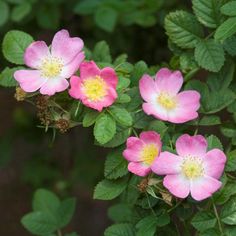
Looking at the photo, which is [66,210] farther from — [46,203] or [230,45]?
[230,45]

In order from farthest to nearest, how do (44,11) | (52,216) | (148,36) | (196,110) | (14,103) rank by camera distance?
(14,103), (148,36), (44,11), (52,216), (196,110)

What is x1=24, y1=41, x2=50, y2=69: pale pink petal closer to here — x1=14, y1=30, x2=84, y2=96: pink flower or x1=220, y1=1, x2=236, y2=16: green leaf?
x1=14, y1=30, x2=84, y2=96: pink flower

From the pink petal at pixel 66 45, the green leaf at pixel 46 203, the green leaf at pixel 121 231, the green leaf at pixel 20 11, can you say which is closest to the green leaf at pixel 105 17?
the green leaf at pixel 20 11

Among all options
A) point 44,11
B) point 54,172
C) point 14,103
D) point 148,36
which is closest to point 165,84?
point 44,11

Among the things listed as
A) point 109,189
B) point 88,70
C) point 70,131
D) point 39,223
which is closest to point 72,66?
point 88,70

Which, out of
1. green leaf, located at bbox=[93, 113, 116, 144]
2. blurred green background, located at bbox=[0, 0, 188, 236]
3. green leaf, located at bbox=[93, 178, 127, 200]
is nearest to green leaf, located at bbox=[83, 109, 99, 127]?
green leaf, located at bbox=[93, 113, 116, 144]

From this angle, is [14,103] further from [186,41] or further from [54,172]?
[186,41]

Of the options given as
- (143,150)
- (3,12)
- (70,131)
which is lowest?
(70,131)
